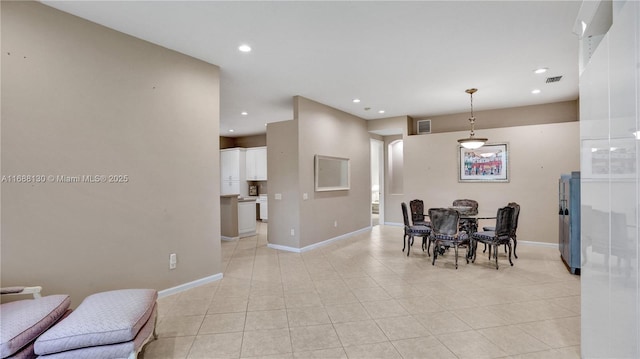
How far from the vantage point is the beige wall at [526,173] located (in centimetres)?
586

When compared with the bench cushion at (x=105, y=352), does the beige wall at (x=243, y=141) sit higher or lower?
higher

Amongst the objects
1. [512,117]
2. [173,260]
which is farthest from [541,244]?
[173,260]

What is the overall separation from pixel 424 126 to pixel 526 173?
8.19 ft

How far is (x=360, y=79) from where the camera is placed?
15.5 feet

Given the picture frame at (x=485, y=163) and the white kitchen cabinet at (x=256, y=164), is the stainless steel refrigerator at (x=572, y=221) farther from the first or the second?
the white kitchen cabinet at (x=256, y=164)

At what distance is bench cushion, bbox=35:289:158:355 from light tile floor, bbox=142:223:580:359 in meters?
0.52

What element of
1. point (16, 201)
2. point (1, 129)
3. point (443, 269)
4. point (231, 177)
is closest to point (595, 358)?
point (443, 269)

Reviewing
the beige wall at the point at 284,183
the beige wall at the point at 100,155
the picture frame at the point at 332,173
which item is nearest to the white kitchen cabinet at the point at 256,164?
the picture frame at the point at 332,173

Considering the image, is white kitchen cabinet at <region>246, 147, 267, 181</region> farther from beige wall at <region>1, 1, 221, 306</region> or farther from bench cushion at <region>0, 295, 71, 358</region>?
bench cushion at <region>0, 295, 71, 358</region>

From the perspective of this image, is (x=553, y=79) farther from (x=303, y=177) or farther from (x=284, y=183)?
(x=284, y=183)

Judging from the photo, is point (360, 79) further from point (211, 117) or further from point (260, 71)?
point (211, 117)

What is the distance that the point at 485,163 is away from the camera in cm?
656

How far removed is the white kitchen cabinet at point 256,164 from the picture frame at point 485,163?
231 inches

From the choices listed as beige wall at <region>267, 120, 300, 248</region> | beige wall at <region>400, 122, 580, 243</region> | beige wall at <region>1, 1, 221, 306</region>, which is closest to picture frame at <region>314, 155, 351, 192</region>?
beige wall at <region>267, 120, 300, 248</region>
